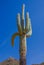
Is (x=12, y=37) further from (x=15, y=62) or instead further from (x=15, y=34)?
(x=15, y=62)

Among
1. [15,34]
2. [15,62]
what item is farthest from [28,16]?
[15,62]

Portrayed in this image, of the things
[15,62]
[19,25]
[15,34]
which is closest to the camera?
[19,25]

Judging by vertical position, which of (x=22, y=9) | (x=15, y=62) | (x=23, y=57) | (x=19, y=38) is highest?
(x=15, y=62)

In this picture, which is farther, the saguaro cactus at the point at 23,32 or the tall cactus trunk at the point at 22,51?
the tall cactus trunk at the point at 22,51

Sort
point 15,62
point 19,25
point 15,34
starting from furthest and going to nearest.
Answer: point 15,62 < point 15,34 < point 19,25

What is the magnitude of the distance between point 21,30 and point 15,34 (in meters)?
1.06

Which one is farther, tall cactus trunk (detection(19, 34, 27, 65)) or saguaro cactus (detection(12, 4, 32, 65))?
tall cactus trunk (detection(19, 34, 27, 65))

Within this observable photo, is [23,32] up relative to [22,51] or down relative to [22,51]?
up

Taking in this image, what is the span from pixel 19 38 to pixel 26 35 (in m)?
0.77

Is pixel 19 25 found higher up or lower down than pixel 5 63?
lower down

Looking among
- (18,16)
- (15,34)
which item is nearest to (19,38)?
(15,34)

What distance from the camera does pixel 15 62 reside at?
156ft

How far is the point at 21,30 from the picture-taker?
22141 millimetres

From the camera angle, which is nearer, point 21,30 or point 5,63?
point 21,30
